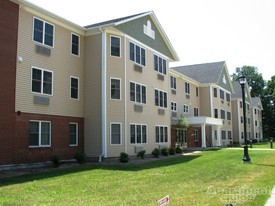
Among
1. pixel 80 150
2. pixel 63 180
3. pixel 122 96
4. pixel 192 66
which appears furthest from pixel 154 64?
pixel 192 66

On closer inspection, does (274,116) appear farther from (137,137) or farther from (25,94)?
(25,94)

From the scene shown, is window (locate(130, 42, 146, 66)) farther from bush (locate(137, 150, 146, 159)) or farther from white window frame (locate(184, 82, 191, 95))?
white window frame (locate(184, 82, 191, 95))

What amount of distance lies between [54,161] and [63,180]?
19.4ft

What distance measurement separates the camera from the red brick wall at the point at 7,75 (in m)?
16.9

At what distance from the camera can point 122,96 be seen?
2370 centimetres

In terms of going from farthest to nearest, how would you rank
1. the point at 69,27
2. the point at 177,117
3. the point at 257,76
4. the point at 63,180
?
the point at 257,76, the point at 177,117, the point at 69,27, the point at 63,180

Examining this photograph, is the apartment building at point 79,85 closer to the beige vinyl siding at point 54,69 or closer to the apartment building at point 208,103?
the beige vinyl siding at point 54,69

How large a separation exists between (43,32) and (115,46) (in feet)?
18.1

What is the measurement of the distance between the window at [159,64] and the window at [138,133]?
19.1 ft

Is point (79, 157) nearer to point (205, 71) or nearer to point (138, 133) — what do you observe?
point (138, 133)

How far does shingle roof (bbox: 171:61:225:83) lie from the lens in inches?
1799

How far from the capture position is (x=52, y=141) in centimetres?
1981

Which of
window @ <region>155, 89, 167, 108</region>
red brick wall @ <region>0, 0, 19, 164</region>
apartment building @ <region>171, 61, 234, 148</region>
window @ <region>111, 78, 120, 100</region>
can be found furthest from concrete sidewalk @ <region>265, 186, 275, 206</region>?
apartment building @ <region>171, 61, 234, 148</region>

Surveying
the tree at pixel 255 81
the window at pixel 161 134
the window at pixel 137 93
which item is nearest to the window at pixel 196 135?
the window at pixel 161 134
